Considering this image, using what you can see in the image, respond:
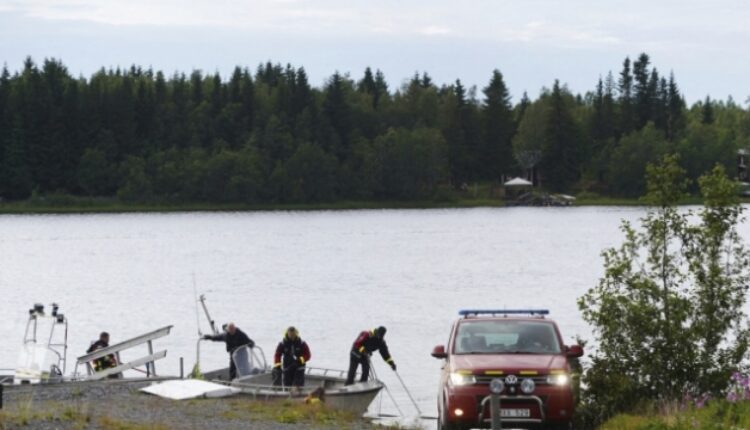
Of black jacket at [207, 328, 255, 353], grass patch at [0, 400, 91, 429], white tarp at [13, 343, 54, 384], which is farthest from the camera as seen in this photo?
black jacket at [207, 328, 255, 353]

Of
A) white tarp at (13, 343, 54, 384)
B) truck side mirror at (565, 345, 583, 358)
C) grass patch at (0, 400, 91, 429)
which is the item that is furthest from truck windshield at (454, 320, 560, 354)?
white tarp at (13, 343, 54, 384)

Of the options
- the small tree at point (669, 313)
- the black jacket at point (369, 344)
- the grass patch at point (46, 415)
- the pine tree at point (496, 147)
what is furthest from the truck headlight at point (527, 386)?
the pine tree at point (496, 147)

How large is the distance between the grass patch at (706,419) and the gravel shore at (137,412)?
568 cm

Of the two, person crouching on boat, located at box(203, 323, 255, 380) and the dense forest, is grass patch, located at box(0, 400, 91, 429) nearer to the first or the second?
person crouching on boat, located at box(203, 323, 255, 380)

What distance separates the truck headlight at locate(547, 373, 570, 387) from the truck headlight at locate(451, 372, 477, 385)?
110cm

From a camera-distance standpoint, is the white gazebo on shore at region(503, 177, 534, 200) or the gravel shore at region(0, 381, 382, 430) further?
the white gazebo on shore at region(503, 177, 534, 200)

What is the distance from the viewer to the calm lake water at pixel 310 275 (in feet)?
179

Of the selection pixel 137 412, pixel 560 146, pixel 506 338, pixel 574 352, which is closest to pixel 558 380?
pixel 574 352

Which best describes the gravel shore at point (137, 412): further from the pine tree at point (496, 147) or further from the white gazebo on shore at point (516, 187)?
the pine tree at point (496, 147)

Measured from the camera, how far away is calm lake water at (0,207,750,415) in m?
54.5

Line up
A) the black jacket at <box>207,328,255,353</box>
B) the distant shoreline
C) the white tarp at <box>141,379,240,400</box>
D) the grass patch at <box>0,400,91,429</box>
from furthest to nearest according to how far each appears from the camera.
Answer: the distant shoreline, the black jacket at <box>207,328,255,353</box>, the white tarp at <box>141,379,240,400</box>, the grass patch at <box>0,400,91,429</box>

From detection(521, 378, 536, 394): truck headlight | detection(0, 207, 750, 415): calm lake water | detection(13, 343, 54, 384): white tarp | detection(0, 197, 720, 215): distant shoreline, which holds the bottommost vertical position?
detection(0, 197, 720, 215): distant shoreline

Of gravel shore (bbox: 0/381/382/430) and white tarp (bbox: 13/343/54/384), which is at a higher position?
gravel shore (bbox: 0/381/382/430)

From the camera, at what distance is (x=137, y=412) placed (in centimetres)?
2408
